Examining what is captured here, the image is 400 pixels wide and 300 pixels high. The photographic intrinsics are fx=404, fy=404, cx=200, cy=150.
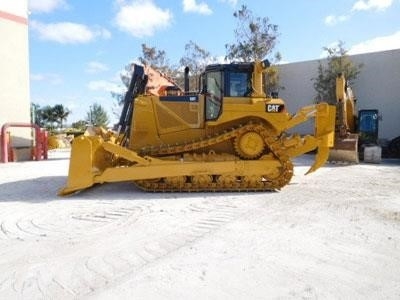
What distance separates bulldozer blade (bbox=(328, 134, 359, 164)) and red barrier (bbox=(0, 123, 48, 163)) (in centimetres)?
1105

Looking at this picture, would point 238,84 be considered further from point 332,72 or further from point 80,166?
point 332,72

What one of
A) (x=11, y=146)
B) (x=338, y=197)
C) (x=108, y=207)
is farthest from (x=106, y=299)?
(x=11, y=146)

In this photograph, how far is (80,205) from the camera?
7043 mm

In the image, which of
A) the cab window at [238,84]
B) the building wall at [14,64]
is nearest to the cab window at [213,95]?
the cab window at [238,84]

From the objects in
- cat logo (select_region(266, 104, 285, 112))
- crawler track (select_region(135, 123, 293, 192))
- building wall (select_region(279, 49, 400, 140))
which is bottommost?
crawler track (select_region(135, 123, 293, 192))

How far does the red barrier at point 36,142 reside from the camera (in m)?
14.0

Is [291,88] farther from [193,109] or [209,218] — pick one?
[209,218]

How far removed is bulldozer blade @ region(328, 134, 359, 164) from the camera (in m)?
14.3

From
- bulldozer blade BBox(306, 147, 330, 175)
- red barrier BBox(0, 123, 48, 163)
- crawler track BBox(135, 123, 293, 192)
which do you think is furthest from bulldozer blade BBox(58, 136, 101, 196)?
red barrier BBox(0, 123, 48, 163)

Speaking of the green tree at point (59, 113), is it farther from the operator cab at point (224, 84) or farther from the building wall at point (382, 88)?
the operator cab at point (224, 84)

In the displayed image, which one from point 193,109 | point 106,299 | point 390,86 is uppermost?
point 390,86

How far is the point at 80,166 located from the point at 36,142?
333 inches

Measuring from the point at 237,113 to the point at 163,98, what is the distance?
167cm

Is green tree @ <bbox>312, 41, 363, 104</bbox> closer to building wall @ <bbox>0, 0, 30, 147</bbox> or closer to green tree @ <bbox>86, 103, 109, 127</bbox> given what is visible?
building wall @ <bbox>0, 0, 30, 147</bbox>
